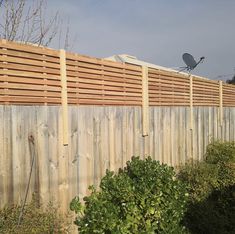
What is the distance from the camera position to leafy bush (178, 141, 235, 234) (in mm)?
6491

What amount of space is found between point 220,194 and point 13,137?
4.69 meters

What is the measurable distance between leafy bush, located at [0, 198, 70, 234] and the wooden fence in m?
0.12

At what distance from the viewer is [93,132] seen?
18.2 ft

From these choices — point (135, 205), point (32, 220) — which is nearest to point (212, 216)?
point (135, 205)

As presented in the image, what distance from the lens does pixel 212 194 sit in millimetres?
7570

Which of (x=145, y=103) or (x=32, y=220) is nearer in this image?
(x=32, y=220)

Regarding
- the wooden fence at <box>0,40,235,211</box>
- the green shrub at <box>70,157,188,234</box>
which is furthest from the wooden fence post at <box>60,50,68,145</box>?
the green shrub at <box>70,157,188,234</box>

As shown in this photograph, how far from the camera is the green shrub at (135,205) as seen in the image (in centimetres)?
462

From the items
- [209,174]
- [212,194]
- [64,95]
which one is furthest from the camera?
[209,174]

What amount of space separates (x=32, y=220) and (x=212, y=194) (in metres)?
4.44

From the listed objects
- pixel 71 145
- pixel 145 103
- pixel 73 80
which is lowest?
pixel 71 145

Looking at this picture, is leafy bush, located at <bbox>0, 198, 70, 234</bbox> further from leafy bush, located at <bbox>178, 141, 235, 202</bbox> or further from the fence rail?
leafy bush, located at <bbox>178, 141, 235, 202</bbox>

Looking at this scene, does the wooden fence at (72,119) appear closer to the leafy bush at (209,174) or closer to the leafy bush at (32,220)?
the leafy bush at (32,220)

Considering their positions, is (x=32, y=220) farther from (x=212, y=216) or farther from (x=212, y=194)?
(x=212, y=194)
